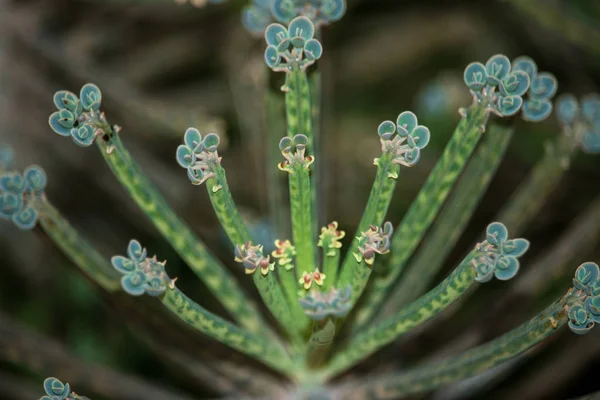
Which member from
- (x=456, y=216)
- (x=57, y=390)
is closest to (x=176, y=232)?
(x=57, y=390)

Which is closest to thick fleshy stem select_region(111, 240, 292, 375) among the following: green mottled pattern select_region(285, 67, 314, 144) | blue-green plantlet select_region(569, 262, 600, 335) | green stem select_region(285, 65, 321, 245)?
green stem select_region(285, 65, 321, 245)

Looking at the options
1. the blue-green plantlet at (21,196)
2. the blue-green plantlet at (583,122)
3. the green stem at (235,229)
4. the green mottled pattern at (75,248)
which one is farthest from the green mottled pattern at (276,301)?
the blue-green plantlet at (583,122)

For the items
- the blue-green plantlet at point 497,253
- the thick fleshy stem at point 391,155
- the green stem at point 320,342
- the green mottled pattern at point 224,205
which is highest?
the green mottled pattern at point 224,205

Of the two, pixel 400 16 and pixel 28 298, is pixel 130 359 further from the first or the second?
pixel 400 16

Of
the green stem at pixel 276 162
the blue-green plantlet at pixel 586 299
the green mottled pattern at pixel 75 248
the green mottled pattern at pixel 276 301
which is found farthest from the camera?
the green stem at pixel 276 162

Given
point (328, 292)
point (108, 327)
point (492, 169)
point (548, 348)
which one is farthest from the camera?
point (108, 327)

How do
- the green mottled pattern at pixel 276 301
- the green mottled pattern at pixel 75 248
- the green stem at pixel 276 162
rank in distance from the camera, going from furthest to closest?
the green stem at pixel 276 162
the green mottled pattern at pixel 75 248
the green mottled pattern at pixel 276 301

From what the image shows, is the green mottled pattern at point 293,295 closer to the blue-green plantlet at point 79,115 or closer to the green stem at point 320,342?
the green stem at point 320,342

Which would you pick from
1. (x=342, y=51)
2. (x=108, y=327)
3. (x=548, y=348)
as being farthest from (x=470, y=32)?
(x=108, y=327)
